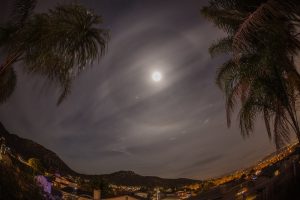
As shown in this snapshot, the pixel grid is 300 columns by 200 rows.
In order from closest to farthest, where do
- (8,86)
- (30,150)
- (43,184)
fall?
(8,86) → (43,184) → (30,150)

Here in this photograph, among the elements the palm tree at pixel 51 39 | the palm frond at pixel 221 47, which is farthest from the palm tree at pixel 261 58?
the palm tree at pixel 51 39

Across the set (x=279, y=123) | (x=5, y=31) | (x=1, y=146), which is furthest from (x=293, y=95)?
(x=1, y=146)

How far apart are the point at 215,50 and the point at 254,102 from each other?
289 centimetres

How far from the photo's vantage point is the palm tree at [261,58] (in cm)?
766

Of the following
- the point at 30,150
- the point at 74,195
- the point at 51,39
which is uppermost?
the point at 30,150

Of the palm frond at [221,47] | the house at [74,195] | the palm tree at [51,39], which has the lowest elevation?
the house at [74,195]

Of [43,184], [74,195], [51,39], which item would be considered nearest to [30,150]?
[74,195]

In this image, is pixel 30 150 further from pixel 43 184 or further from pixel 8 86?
pixel 8 86

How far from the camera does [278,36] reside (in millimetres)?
9141

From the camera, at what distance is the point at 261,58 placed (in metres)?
10.1

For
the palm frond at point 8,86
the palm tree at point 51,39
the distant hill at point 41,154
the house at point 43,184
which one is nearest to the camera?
the palm tree at point 51,39

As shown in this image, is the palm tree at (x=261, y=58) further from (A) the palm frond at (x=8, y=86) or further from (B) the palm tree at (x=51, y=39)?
(A) the palm frond at (x=8, y=86)

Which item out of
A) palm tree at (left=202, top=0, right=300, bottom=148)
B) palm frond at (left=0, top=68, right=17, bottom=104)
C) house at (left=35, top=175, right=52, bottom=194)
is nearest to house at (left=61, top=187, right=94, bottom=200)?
house at (left=35, top=175, right=52, bottom=194)

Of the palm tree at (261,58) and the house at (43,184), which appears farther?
the house at (43,184)
